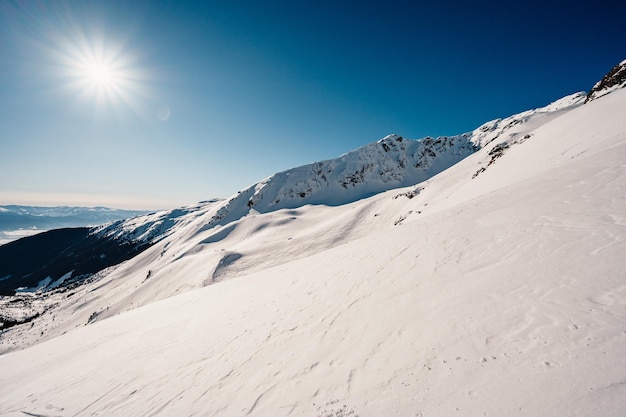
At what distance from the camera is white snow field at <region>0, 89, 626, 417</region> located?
12.0 ft

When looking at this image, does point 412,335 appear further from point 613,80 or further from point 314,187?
point 314,187

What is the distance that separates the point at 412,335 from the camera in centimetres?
526

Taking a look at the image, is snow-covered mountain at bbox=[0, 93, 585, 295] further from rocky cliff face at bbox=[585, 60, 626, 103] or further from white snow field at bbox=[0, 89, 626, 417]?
white snow field at bbox=[0, 89, 626, 417]

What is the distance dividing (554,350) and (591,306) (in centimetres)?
138

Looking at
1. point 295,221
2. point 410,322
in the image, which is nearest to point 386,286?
point 410,322

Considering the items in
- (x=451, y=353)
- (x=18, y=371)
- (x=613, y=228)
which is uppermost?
(x=613, y=228)

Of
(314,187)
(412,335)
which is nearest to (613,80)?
(412,335)

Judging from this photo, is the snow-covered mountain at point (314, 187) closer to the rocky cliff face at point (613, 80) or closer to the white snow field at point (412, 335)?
the rocky cliff face at point (613, 80)

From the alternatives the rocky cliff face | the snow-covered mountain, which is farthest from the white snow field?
the snow-covered mountain

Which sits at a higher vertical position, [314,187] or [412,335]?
[314,187]

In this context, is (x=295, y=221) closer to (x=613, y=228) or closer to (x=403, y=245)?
(x=403, y=245)

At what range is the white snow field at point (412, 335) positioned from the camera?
3666 millimetres

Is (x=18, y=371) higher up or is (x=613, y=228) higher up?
(x=613, y=228)

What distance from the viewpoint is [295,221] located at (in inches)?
2623
